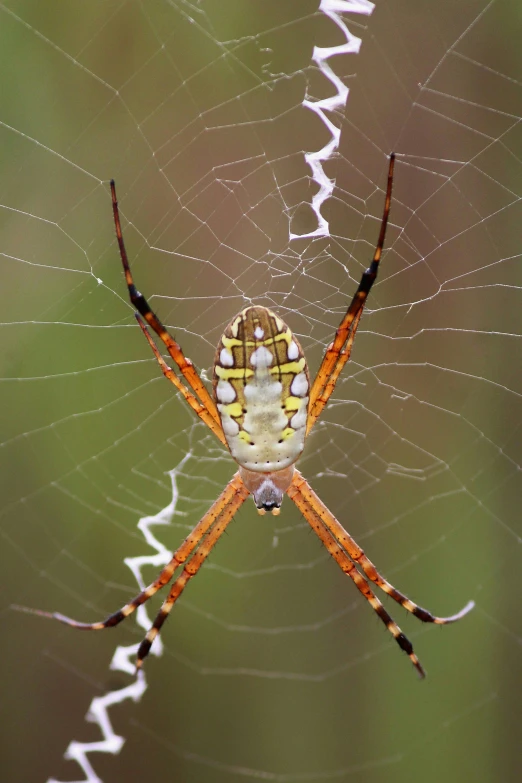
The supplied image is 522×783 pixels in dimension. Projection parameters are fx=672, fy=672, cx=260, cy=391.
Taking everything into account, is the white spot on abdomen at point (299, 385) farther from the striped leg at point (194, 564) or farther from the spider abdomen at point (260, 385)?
the striped leg at point (194, 564)

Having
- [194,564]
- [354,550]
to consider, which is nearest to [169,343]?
[194,564]

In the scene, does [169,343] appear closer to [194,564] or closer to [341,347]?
[341,347]

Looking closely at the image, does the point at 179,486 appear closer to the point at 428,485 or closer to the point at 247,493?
the point at 247,493

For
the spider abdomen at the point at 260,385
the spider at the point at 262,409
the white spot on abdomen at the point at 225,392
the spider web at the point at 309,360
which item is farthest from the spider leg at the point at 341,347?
the spider web at the point at 309,360

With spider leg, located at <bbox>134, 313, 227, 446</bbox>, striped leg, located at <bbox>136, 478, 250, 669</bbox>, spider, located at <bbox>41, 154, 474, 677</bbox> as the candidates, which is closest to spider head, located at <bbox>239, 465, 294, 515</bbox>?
spider, located at <bbox>41, 154, 474, 677</bbox>

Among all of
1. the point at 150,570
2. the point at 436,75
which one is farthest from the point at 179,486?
the point at 436,75

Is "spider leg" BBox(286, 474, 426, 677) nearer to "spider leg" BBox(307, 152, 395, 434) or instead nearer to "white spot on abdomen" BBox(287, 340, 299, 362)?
"spider leg" BBox(307, 152, 395, 434)

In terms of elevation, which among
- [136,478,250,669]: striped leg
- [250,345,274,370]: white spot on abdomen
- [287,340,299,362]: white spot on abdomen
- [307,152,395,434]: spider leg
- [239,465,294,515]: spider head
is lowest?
[136,478,250,669]: striped leg
